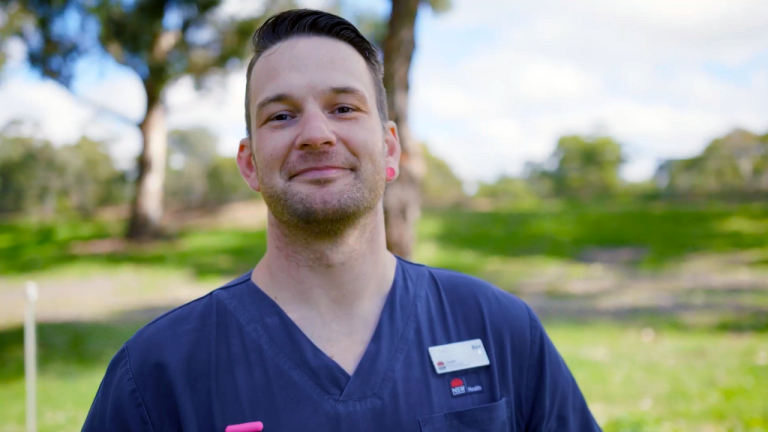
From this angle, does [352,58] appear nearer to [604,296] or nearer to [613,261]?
[604,296]

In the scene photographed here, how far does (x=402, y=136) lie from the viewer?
489 centimetres

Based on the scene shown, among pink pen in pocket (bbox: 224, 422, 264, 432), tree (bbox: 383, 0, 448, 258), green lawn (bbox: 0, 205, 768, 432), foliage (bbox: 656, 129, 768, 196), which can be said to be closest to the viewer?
pink pen in pocket (bbox: 224, 422, 264, 432)

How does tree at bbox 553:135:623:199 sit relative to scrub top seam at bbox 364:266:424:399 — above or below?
above

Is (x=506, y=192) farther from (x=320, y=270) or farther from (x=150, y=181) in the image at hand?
(x=320, y=270)

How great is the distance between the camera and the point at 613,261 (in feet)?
37.9

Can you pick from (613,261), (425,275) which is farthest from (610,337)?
(425,275)

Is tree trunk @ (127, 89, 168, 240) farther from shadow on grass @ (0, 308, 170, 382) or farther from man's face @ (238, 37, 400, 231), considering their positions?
man's face @ (238, 37, 400, 231)

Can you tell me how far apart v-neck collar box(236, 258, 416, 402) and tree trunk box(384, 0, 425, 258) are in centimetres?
337

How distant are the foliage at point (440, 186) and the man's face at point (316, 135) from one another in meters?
15.1

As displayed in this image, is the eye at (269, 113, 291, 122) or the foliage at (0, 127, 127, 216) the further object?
the foliage at (0, 127, 127, 216)

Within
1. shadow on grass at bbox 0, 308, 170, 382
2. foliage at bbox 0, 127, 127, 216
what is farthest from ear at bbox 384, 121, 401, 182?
foliage at bbox 0, 127, 127, 216

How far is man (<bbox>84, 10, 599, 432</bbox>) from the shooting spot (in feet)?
4.47

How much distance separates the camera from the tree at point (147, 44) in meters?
11.0

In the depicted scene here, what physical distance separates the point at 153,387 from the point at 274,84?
0.74 m
